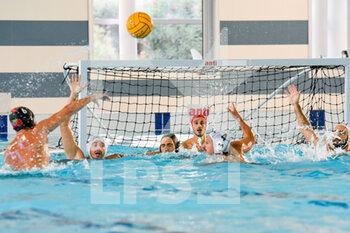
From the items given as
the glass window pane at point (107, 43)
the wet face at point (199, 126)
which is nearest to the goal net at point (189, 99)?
the glass window pane at point (107, 43)

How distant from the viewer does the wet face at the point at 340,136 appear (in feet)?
17.0

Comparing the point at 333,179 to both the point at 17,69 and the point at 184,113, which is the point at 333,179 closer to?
the point at 184,113

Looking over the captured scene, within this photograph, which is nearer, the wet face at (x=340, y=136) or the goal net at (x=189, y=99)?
the wet face at (x=340, y=136)

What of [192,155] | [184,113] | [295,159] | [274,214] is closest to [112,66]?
[192,155]

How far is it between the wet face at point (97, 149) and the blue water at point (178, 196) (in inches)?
3.9

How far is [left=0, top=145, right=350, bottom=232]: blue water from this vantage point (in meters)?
2.65

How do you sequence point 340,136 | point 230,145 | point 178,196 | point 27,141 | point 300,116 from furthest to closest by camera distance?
point 340,136 → point 300,116 → point 230,145 → point 27,141 → point 178,196

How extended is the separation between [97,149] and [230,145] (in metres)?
1.24

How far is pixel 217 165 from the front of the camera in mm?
4426

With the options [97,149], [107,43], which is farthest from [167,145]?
[107,43]

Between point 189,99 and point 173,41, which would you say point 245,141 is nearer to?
point 189,99

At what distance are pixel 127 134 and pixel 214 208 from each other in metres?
5.35

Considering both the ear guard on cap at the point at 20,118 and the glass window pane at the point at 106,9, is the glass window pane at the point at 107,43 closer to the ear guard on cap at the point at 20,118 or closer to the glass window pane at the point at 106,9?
the glass window pane at the point at 106,9

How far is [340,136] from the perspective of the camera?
5.19 meters
